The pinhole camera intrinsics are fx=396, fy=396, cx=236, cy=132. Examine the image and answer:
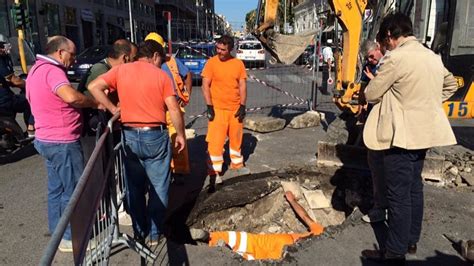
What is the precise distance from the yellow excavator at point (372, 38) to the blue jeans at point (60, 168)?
348 cm

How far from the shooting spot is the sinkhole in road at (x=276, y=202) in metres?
5.07

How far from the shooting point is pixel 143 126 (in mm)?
3613

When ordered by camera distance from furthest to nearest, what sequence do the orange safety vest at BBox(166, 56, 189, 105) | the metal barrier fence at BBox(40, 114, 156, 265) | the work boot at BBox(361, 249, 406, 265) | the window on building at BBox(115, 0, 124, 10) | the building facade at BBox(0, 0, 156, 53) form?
the window on building at BBox(115, 0, 124, 10) < the building facade at BBox(0, 0, 156, 53) < the orange safety vest at BBox(166, 56, 189, 105) < the work boot at BBox(361, 249, 406, 265) < the metal barrier fence at BBox(40, 114, 156, 265)

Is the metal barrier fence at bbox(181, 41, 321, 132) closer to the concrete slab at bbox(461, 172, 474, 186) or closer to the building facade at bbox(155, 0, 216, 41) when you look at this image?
the concrete slab at bbox(461, 172, 474, 186)

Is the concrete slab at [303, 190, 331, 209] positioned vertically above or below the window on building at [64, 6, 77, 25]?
below

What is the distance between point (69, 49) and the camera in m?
3.57

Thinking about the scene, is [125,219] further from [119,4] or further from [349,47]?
[119,4]

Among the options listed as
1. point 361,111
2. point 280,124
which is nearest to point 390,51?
point 361,111

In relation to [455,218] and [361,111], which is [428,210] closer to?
[455,218]

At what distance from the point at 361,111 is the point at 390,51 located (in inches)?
86.4

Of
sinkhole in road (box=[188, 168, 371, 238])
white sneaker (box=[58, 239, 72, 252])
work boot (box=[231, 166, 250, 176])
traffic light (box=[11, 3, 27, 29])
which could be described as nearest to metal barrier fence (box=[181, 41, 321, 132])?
work boot (box=[231, 166, 250, 176])

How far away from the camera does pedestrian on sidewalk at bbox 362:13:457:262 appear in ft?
10.1

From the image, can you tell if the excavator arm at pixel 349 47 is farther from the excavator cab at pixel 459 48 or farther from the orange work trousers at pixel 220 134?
the orange work trousers at pixel 220 134

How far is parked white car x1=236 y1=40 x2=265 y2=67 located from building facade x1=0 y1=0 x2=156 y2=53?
866cm
